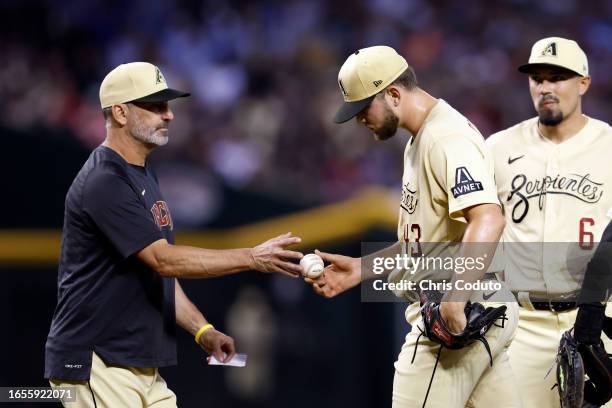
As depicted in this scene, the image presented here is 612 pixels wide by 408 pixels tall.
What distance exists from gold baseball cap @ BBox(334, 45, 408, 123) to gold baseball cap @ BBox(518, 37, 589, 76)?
3.45 feet

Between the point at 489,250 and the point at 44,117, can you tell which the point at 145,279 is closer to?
the point at 489,250

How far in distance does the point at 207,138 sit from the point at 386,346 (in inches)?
185

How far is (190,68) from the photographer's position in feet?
40.0

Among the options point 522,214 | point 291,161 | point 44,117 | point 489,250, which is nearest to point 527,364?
point 522,214

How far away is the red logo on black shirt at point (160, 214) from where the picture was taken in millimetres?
4676

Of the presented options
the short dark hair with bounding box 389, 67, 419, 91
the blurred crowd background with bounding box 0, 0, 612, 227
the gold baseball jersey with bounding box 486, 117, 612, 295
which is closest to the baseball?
the short dark hair with bounding box 389, 67, 419, 91

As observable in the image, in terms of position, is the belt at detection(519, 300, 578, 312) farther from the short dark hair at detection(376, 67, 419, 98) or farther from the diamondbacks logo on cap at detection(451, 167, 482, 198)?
the short dark hair at detection(376, 67, 419, 98)

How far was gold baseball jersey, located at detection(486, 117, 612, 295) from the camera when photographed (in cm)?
521

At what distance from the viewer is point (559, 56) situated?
17.6 ft

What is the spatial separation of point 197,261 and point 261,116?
7117 millimetres

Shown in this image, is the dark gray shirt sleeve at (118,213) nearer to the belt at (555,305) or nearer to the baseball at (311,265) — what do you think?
the baseball at (311,265)

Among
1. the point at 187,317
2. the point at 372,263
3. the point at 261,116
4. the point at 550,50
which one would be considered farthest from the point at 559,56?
the point at 261,116

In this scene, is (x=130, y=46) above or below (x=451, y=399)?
above

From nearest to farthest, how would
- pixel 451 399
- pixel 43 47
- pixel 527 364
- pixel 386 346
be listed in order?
pixel 451 399
pixel 527 364
pixel 386 346
pixel 43 47
